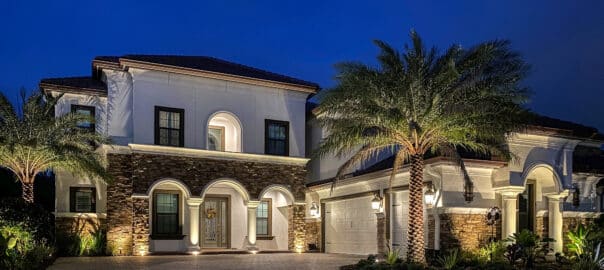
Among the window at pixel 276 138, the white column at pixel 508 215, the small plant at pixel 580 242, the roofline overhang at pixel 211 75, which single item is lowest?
the small plant at pixel 580 242

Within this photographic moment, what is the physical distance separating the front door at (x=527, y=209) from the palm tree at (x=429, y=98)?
458 cm

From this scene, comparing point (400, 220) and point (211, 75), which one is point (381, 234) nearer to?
point (400, 220)

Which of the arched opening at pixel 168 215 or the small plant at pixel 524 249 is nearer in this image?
the small plant at pixel 524 249

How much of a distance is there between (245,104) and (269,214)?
5290 mm

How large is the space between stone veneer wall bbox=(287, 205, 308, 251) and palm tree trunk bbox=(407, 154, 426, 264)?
403 inches

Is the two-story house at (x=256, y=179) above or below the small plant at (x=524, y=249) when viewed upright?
above

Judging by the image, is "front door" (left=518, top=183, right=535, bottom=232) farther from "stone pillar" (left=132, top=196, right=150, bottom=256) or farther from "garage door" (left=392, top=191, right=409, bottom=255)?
"stone pillar" (left=132, top=196, right=150, bottom=256)

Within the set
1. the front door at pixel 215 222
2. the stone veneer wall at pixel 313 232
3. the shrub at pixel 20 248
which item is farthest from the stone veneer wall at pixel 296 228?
the shrub at pixel 20 248

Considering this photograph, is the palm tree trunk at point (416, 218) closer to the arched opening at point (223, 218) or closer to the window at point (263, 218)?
the arched opening at point (223, 218)

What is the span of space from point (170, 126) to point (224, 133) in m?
2.90

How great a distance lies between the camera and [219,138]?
26.3m

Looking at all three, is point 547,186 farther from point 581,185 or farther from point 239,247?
point 239,247

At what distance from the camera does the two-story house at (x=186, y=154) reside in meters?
23.0

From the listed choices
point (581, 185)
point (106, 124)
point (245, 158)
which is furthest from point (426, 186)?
point (106, 124)
